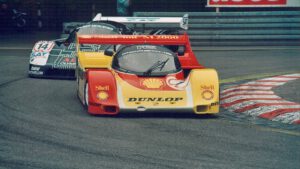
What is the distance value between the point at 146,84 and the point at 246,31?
12648mm

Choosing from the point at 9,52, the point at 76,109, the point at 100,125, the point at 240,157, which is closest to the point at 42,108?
the point at 76,109

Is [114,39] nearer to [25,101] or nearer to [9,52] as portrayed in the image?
[25,101]

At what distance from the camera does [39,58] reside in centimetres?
1575

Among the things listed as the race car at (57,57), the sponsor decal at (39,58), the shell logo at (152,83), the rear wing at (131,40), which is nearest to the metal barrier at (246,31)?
the race car at (57,57)

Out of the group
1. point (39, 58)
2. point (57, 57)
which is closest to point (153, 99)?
point (57, 57)

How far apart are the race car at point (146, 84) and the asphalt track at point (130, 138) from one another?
183 millimetres

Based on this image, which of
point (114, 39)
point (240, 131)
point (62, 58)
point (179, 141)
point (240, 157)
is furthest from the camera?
point (62, 58)

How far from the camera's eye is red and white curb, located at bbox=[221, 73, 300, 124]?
→ 1115 centimetres

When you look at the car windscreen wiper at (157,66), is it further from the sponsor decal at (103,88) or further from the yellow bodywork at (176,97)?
the sponsor decal at (103,88)

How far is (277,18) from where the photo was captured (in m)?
23.6

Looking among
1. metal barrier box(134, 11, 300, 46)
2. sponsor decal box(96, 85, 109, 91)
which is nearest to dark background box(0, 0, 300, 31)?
metal barrier box(134, 11, 300, 46)

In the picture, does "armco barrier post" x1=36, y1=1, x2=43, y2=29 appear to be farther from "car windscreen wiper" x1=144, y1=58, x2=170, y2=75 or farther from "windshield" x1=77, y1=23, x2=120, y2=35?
"car windscreen wiper" x1=144, y1=58, x2=170, y2=75

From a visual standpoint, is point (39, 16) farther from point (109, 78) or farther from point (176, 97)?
point (176, 97)

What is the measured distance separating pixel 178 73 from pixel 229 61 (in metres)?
7.63
